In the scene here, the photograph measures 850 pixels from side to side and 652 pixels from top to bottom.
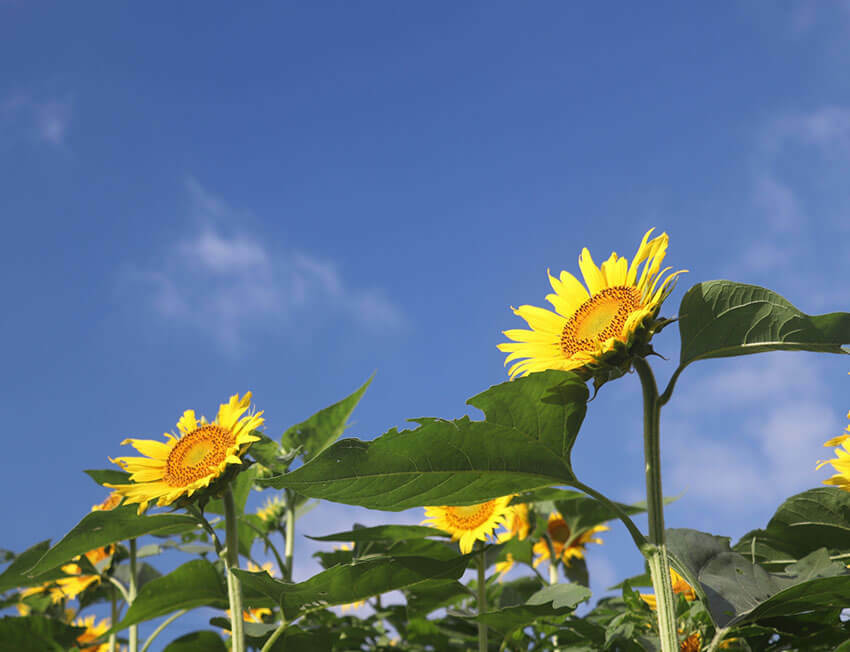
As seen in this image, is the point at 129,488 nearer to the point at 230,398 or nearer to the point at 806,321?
the point at 230,398

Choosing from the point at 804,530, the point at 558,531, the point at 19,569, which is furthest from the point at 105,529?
the point at 558,531

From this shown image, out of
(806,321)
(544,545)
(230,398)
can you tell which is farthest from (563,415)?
(544,545)

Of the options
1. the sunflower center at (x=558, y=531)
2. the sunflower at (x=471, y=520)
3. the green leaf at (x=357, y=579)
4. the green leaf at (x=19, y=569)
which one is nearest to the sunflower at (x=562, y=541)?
the sunflower center at (x=558, y=531)

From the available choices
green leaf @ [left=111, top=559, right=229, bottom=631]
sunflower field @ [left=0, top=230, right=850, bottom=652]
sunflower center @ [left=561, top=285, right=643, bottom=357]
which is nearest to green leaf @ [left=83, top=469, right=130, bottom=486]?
sunflower field @ [left=0, top=230, right=850, bottom=652]

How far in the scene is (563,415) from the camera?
1.36 meters

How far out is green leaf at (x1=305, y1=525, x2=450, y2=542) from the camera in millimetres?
1892

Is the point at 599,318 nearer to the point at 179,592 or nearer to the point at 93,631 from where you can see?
the point at 179,592

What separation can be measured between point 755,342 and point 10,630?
2.02m

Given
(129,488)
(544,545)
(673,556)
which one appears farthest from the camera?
Answer: (544,545)

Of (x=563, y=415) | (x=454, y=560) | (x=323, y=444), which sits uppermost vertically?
(x=323, y=444)

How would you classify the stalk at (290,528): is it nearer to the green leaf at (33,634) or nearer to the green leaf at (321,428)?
the green leaf at (321,428)

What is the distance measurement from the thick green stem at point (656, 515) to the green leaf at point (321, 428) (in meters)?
1.01

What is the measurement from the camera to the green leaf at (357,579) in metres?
1.58

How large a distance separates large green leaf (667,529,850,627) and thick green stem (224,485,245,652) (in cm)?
89
